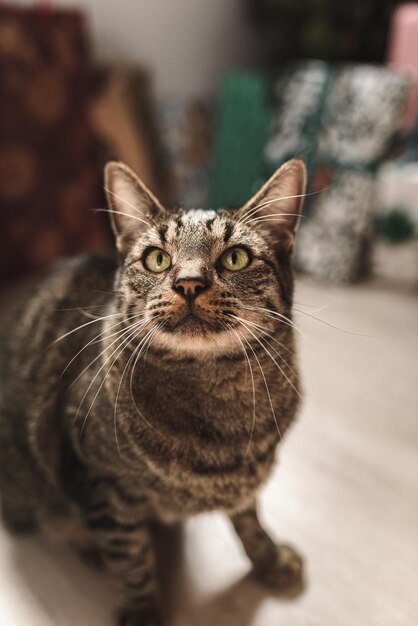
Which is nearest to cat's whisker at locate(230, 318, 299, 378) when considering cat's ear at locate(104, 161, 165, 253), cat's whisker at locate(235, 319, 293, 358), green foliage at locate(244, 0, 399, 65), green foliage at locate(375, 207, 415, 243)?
cat's whisker at locate(235, 319, 293, 358)

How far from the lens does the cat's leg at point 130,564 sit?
0.86 metres

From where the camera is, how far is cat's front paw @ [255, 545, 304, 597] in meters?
0.98

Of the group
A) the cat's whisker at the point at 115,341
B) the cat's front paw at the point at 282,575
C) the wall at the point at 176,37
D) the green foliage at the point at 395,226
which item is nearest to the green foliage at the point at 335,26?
the wall at the point at 176,37

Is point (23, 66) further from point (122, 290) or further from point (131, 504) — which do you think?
point (131, 504)

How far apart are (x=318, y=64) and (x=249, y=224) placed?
1.55 meters

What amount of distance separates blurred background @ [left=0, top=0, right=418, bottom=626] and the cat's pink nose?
19.8 inches

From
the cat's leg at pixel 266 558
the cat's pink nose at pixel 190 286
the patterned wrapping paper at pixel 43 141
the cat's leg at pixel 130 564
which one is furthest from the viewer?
the patterned wrapping paper at pixel 43 141

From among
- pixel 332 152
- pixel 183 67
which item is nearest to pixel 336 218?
pixel 332 152

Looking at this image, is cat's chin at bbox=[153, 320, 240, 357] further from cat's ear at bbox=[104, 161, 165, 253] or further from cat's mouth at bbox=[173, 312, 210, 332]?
cat's ear at bbox=[104, 161, 165, 253]

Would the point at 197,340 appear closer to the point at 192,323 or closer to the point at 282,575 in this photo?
the point at 192,323

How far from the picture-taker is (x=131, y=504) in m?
0.85

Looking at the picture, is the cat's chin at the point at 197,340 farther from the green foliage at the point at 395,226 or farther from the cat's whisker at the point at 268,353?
the green foliage at the point at 395,226

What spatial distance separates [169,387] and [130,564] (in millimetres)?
315

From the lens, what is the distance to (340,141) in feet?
6.32
